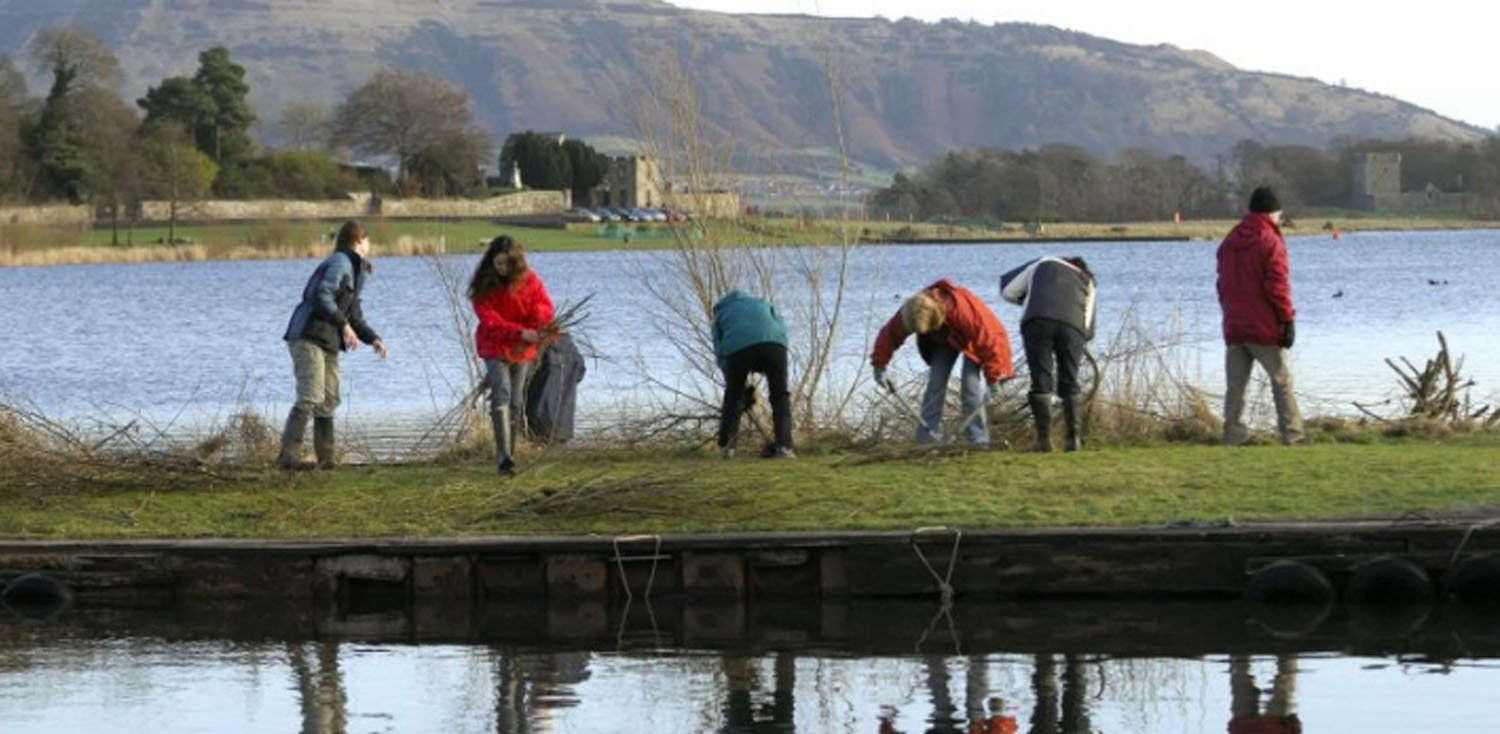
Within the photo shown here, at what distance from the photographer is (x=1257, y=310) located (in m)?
18.4

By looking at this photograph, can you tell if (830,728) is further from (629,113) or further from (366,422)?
(366,422)

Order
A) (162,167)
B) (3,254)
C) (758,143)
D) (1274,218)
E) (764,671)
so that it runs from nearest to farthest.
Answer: (764,671) → (1274,218) → (758,143) → (3,254) → (162,167)

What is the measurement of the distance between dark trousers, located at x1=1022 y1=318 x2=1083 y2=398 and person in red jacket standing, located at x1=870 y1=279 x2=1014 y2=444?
26cm

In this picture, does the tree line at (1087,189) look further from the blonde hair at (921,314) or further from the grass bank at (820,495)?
the grass bank at (820,495)

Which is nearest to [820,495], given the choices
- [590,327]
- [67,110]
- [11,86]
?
[590,327]

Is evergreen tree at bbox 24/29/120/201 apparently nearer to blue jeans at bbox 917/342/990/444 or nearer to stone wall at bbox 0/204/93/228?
stone wall at bbox 0/204/93/228

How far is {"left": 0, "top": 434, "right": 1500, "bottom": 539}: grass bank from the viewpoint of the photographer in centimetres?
1559

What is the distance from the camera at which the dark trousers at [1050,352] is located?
17953 mm

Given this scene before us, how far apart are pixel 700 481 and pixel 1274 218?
182 inches

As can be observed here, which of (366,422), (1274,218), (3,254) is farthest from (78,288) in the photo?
(1274,218)

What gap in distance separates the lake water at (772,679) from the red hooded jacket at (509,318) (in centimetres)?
322

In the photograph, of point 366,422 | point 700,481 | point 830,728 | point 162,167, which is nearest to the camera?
point 830,728

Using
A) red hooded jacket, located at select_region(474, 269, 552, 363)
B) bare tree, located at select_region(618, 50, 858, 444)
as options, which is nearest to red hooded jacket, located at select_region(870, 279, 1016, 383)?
red hooded jacket, located at select_region(474, 269, 552, 363)

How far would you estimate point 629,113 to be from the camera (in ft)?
72.8
